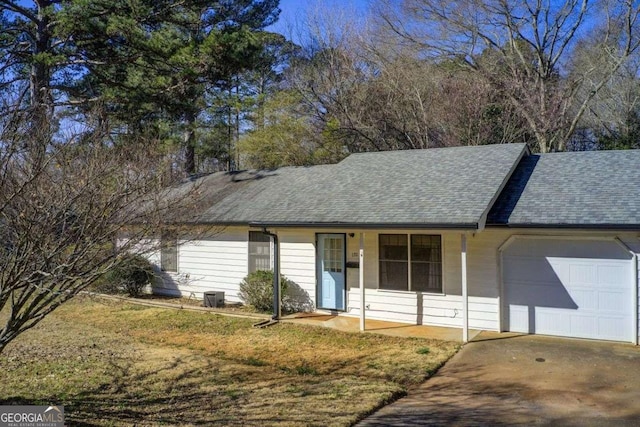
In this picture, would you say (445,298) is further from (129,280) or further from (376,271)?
(129,280)

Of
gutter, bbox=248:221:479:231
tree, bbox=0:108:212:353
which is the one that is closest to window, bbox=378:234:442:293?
gutter, bbox=248:221:479:231

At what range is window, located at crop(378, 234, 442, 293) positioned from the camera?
1056cm

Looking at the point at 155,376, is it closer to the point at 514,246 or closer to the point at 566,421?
the point at 566,421

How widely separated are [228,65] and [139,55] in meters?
2.80

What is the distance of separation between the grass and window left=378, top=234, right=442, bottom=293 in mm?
1578

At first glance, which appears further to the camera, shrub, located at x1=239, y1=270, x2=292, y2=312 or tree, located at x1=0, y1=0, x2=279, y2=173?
tree, located at x1=0, y1=0, x2=279, y2=173

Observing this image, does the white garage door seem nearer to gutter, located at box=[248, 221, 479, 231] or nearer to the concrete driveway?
the concrete driveway

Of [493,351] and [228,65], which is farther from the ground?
[228,65]

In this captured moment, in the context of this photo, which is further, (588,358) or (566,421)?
(588,358)

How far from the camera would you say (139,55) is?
15641 mm

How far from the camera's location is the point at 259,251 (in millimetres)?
13148

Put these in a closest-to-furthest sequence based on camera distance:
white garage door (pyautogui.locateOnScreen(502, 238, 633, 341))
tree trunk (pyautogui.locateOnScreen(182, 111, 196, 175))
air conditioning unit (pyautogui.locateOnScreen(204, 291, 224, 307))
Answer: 1. white garage door (pyautogui.locateOnScreen(502, 238, 633, 341))
2. air conditioning unit (pyautogui.locateOnScreen(204, 291, 224, 307))
3. tree trunk (pyautogui.locateOnScreen(182, 111, 196, 175))

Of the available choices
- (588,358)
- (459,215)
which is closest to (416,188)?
(459,215)

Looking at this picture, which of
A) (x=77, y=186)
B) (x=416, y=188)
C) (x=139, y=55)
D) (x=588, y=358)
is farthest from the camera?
(x=139, y=55)
